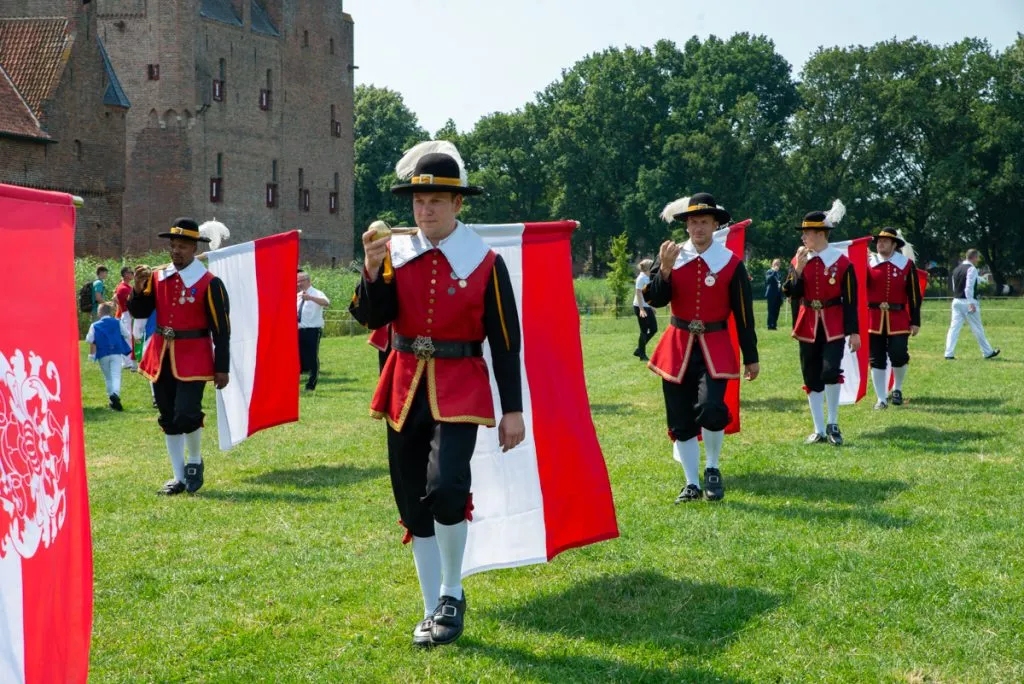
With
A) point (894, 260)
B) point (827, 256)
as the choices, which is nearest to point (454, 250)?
point (827, 256)

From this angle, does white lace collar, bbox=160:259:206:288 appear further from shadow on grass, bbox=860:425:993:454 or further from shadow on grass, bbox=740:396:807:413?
shadow on grass, bbox=740:396:807:413

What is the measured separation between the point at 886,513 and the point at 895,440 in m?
4.10

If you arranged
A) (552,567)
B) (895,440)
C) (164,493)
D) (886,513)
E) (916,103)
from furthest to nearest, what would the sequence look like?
(916,103) < (895,440) < (164,493) < (886,513) < (552,567)

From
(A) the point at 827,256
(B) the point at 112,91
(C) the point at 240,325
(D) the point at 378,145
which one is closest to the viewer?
(C) the point at 240,325

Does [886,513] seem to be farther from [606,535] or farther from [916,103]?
[916,103]

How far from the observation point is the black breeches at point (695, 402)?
29.6ft

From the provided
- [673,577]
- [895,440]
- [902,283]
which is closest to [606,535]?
[673,577]

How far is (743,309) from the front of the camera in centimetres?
911

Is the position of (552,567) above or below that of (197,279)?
below

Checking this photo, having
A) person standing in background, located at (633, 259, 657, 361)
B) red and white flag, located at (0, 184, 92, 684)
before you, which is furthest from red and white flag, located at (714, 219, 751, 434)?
person standing in background, located at (633, 259, 657, 361)

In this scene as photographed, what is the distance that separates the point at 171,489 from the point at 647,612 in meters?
5.66

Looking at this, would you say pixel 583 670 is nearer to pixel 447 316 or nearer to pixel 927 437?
pixel 447 316

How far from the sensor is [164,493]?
34.3 ft

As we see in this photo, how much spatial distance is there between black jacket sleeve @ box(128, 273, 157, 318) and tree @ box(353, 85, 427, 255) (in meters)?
78.8
